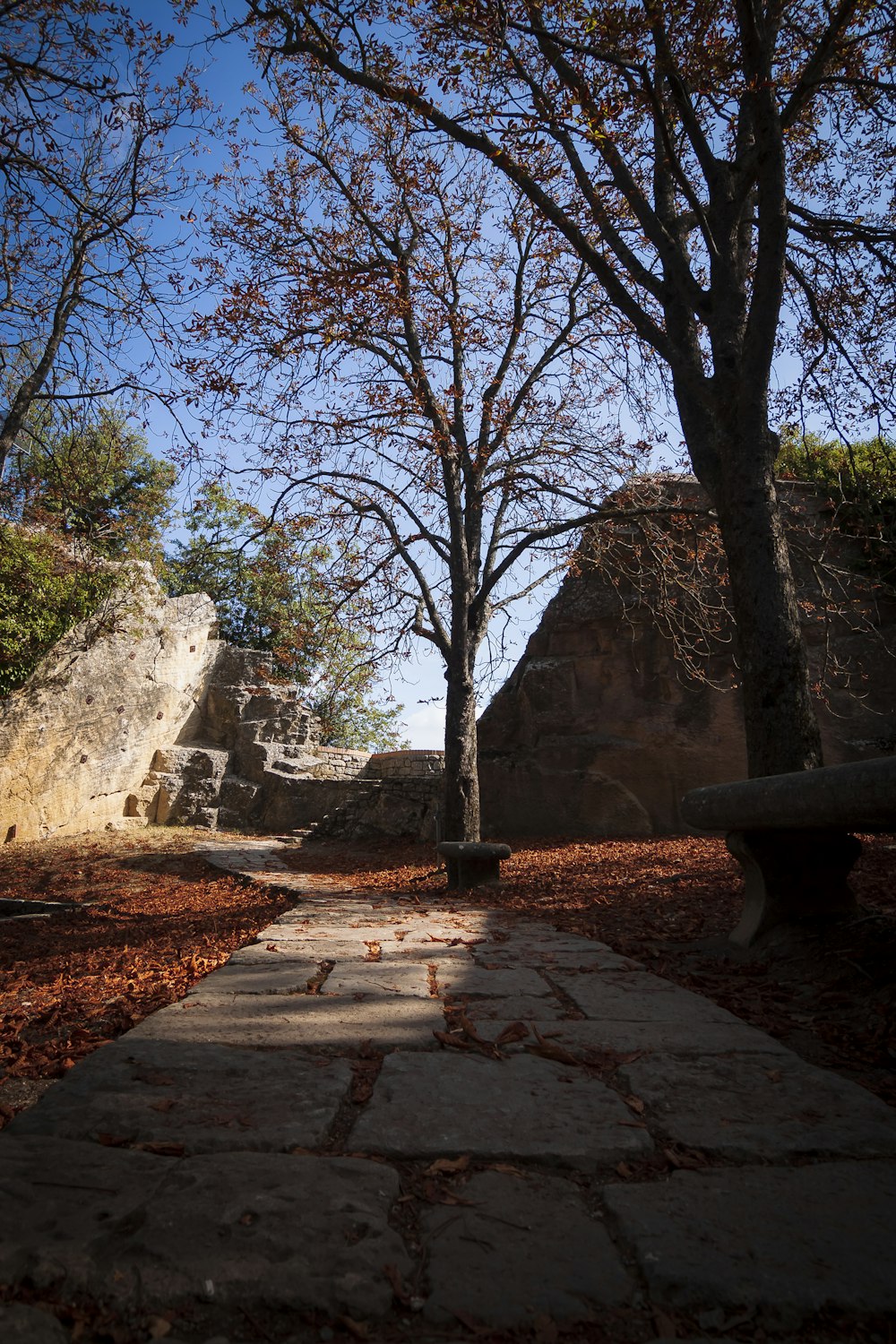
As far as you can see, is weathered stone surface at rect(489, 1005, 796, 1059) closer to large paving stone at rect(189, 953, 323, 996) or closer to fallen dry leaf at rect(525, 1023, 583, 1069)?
fallen dry leaf at rect(525, 1023, 583, 1069)

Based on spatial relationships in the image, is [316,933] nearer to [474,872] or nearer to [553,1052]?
[553,1052]

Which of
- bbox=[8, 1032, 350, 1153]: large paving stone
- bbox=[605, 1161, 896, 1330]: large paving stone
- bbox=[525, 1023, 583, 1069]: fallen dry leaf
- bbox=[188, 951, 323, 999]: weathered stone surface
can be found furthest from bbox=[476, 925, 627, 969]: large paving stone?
bbox=[605, 1161, 896, 1330]: large paving stone

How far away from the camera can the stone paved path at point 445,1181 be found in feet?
3.86

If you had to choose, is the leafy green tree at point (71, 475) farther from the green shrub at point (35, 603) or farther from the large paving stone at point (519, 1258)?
the large paving stone at point (519, 1258)

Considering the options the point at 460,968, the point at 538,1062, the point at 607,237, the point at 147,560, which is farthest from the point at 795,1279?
the point at 147,560

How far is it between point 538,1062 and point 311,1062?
69 cm

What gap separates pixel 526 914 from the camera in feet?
18.3

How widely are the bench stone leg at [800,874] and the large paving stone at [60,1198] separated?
10.2 feet

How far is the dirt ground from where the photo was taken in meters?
2.64

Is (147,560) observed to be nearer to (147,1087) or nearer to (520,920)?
(520,920)

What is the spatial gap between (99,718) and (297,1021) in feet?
37.2

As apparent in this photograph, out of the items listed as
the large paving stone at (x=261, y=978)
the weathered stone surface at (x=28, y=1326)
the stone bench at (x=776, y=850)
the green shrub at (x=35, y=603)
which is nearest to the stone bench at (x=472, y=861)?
the stone bench at (x=776, y=850)

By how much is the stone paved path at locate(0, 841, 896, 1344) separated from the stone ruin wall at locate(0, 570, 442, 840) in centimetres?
876

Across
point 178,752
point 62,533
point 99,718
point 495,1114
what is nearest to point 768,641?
point 495,1114
